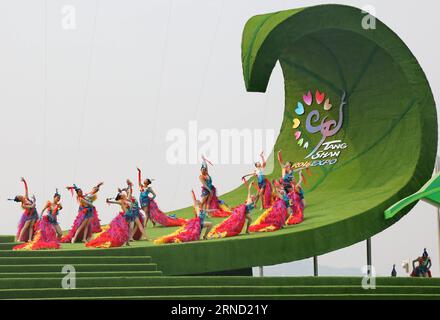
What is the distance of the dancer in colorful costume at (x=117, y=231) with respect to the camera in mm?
21297

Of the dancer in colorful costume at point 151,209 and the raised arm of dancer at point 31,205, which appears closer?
the raised arm of dancer at point 31,205

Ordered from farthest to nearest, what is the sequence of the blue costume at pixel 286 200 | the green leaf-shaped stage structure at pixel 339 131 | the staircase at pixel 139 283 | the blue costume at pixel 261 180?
1. the blue costume at pixel 261 180
2. the blue costume at pixel 286 200
3. the green leaf-shaped stage structure at pixel 339 131
4. the staircase at pixel 139 283

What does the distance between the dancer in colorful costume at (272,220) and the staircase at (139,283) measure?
3.23m

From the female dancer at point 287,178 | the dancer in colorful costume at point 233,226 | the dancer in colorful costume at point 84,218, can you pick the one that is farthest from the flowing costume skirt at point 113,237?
the female dancer at point 287,178

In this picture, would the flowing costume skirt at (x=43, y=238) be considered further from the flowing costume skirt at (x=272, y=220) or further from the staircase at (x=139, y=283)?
the flowing costume skirt at (x=272, y=220)

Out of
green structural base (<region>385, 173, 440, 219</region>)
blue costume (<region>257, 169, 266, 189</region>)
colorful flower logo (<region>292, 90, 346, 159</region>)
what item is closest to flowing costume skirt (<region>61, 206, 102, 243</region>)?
blue costume (<region>257, 169, 266, 189</region>)

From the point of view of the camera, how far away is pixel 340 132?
28.8 metres

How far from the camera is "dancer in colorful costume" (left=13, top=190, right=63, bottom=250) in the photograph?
2130 centimetres

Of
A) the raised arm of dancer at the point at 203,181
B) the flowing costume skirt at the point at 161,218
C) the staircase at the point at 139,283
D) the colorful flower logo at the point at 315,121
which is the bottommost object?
the staircase at the point at 139,283

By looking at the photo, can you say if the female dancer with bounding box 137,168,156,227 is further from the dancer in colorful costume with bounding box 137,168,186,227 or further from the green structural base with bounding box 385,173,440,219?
the green structural base with bounding box 385,173,440,219
